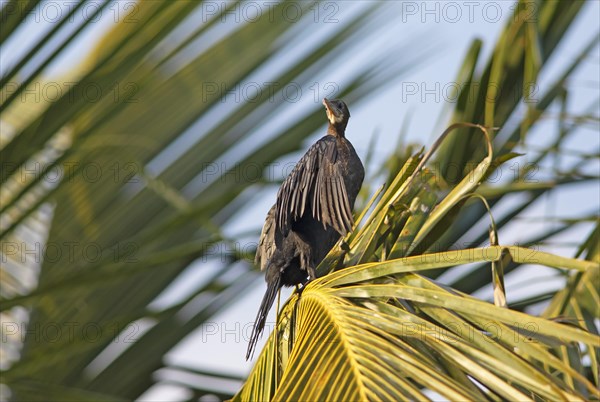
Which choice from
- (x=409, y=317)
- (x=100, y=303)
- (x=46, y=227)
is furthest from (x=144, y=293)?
(x=409, y=317)

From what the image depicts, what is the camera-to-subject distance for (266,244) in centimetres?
319

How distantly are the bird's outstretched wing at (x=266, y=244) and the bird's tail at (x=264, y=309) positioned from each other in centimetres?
10

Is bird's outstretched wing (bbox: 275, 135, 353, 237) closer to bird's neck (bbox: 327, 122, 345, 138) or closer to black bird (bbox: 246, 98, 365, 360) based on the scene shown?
black bird (bbox: 246, 98, 365, 360)

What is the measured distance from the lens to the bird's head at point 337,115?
3355 mm

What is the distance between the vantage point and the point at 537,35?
2379 millimetres

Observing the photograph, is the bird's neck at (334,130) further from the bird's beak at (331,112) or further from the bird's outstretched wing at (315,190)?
the bird's outstretched wing at (315,190)

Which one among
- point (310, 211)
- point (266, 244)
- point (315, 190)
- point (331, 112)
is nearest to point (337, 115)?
point (331, 112)

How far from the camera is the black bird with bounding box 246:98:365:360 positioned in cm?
270

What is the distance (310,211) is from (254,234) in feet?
1.02

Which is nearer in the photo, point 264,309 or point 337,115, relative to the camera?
point 264,309

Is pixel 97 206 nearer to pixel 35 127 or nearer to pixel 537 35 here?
pixel 35 127

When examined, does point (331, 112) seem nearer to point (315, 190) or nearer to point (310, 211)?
point (310, 211)

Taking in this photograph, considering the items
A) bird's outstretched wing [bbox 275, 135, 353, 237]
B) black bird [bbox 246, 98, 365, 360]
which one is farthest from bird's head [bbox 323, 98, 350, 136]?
bird's outstretched wing [bbox 275, 135, 353, 237]

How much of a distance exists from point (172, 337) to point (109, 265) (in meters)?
0.92
